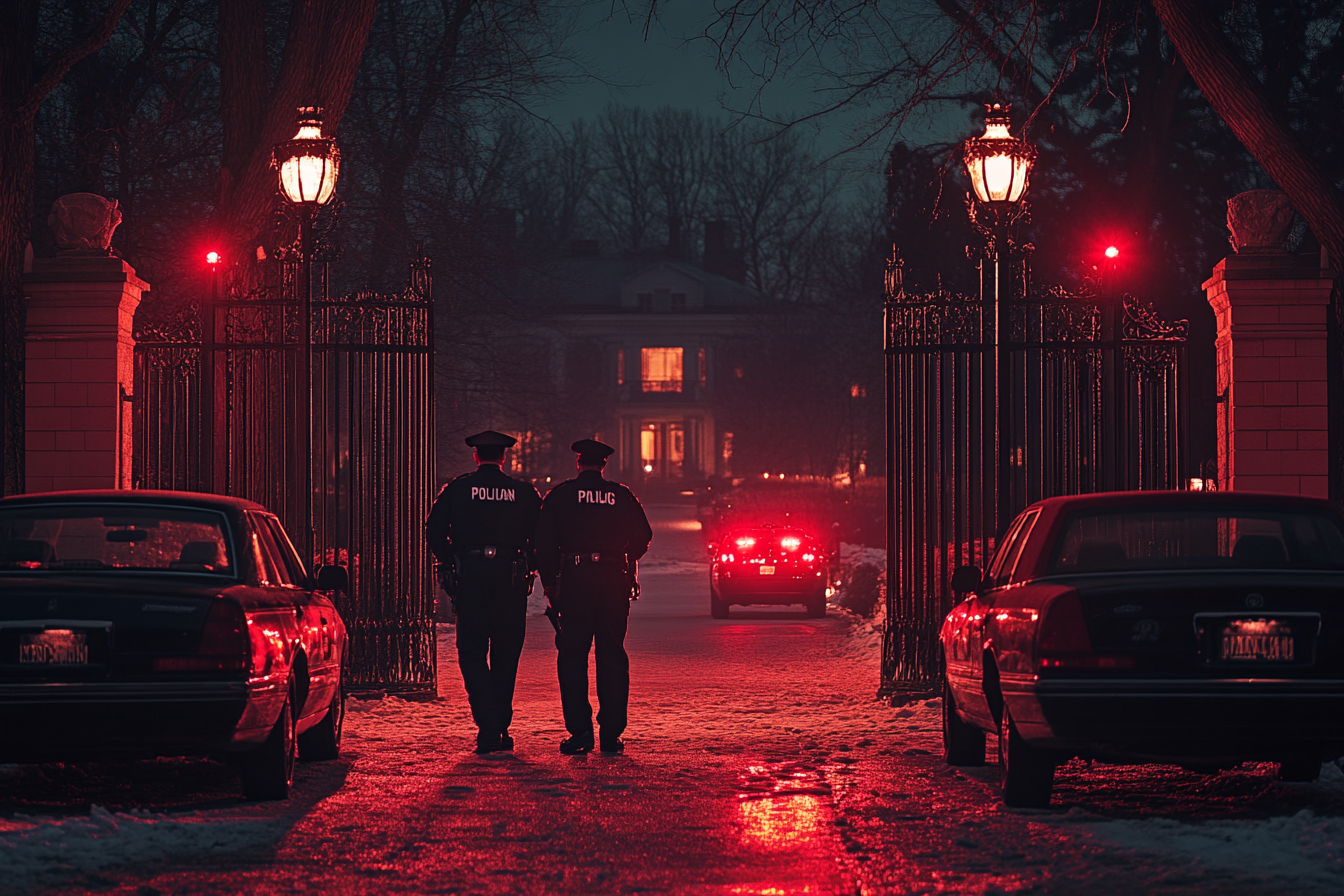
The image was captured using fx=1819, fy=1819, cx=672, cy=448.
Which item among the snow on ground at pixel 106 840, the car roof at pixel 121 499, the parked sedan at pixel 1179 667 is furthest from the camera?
the car roof at pixel 121 499

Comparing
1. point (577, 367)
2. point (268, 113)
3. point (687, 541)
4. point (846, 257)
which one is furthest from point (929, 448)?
point (577, 367)

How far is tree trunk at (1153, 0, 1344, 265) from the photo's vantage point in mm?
12906

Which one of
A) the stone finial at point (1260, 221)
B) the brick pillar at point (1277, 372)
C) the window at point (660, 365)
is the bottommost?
the brick pillar at point (1277, 372)

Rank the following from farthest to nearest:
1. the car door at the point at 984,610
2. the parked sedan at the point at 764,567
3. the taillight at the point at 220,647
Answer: the parked sedan at the point at 764,567 < the car door at the point at 984,610 < the taillight at the point at 220,647

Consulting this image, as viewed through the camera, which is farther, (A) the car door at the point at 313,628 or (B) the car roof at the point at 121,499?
(A) the car door at the point at 313,628

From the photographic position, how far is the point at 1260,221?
13.3 m

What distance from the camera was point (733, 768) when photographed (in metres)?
9.74

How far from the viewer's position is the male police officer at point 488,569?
422 inches

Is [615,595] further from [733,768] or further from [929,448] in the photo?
[929,448]

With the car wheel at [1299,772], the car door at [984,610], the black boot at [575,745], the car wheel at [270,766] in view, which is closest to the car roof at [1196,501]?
the car door at [984,610]

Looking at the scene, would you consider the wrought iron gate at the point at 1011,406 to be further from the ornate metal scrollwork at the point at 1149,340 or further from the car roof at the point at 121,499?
the car roof at the point at 121,499

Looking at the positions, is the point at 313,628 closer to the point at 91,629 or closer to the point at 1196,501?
the point at 91,629

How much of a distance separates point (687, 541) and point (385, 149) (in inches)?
837

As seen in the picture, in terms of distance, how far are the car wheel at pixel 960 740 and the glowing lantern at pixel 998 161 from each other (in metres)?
4.87
